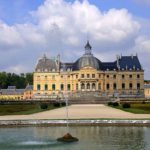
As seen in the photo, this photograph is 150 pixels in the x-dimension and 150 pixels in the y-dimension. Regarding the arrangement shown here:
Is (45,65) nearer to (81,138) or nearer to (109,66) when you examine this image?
(109,66)

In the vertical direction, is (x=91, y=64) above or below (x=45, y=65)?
below

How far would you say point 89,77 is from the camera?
89188 mm

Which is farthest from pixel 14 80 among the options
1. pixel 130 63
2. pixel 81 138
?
pixel 81 138

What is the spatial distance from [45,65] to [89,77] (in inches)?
429

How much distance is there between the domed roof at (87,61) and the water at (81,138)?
64.8m

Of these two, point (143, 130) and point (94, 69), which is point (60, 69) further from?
point (143, 130)

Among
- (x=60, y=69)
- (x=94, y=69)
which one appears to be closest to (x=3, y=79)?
(x=60, y=69)

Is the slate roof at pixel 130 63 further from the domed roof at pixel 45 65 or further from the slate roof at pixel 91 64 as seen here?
the domed roof at pixel 45 65

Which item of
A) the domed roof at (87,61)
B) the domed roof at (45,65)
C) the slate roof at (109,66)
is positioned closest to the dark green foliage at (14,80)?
the domed roof at (45,65)

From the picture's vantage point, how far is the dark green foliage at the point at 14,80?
121 metres

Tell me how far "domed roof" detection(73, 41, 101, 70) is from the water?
64.8 metres

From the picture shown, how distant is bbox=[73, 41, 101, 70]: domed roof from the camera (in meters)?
90.1

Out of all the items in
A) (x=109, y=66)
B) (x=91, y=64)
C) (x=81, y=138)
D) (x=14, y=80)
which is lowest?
(x=81, y=138)

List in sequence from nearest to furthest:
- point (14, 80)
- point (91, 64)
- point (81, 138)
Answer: point (81, 138) < point (91, 64) < point (14, 80)
